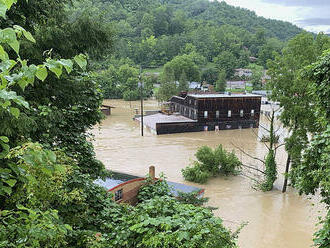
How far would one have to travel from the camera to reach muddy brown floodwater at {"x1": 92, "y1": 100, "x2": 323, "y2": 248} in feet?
45.9

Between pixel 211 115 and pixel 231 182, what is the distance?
56.3 feet

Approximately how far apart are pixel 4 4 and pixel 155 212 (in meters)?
Answer: 4.15

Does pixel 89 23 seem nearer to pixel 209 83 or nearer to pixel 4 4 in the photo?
pixel 4 4

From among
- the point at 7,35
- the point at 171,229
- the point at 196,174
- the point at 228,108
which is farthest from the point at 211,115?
the point at 7,35

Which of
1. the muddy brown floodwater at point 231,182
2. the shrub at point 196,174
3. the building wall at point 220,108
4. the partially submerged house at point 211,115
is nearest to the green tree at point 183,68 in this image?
the muddy brown floodwater at point 231,182

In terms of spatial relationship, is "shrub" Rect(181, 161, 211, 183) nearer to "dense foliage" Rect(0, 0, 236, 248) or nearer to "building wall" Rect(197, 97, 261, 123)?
"dense foliage" Rect(0, 0, 236, 248)

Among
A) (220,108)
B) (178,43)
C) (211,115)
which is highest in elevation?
(178,43)

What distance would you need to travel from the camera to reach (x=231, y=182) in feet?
66.2

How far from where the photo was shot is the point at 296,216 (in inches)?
616

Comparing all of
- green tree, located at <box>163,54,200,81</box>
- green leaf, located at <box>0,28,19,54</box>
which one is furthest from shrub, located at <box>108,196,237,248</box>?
green tree, located at <box>163,54,200,81</box>

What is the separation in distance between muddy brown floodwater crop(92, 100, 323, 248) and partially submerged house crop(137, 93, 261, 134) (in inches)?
42.8

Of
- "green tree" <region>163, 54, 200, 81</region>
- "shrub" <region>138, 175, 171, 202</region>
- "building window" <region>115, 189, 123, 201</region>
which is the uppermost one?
"green tree" <region>163, 54, 200, 81</region>

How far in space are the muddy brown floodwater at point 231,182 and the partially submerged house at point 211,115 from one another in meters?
1.09

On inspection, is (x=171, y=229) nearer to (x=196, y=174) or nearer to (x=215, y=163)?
(x=196, y=174)
